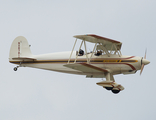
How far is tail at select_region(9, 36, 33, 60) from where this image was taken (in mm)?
25000

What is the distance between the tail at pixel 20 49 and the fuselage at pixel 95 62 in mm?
966

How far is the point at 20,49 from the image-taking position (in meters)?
25.2

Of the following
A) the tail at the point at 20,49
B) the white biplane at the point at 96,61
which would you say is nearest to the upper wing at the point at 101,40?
the white biplane at the point at 96,61

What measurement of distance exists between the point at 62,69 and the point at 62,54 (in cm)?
104

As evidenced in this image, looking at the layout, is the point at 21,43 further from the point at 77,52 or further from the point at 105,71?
the point at 105,71

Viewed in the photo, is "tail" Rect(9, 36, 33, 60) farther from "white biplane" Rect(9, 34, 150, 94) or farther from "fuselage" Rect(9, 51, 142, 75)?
"fuselage" Rect(9, 51, 142, 75)

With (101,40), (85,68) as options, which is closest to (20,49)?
(85,68)

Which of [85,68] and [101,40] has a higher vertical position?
[101,40]

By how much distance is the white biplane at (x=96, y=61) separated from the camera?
22.2m

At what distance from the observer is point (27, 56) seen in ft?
81.8

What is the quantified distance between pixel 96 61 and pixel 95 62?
0.09m

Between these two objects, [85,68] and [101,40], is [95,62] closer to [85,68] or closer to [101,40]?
[85,68]

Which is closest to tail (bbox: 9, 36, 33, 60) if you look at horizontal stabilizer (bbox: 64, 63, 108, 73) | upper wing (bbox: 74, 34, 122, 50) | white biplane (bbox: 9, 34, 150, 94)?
white biplane (bbox: 9, 34, 150, 94)

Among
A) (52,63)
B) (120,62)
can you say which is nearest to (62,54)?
(52,63)
